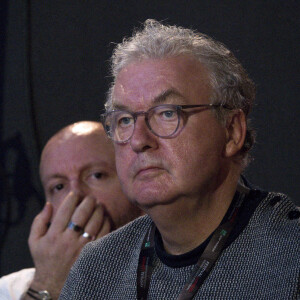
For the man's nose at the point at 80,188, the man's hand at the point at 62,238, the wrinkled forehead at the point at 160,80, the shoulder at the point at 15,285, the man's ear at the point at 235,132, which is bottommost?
the shoulder at the point at 15,285

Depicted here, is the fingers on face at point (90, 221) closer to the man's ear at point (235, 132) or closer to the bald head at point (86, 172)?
the bald head at point (86, 172)

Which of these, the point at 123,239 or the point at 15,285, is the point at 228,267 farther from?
the point at 15,285

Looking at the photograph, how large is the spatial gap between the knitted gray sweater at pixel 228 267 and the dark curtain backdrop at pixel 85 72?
2.39ft

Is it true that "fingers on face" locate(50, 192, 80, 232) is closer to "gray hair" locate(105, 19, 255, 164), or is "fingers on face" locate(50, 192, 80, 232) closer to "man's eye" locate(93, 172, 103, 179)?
"man's eye" locate(93, 172, 103, 179)

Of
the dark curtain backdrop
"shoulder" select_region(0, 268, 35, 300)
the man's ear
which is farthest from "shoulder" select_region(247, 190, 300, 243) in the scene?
"shoulder" select_region(0, 268, 35, 300)

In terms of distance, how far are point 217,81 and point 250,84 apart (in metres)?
0.16

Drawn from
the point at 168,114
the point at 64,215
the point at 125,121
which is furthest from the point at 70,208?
the point at 168,114

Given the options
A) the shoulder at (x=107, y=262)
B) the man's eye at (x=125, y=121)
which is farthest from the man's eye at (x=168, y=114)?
the shoulder at (x=107, y=262)

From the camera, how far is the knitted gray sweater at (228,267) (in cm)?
138

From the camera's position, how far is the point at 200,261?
1.46 meters

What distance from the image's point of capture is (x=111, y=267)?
1668 millimetres

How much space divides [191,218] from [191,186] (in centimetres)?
10

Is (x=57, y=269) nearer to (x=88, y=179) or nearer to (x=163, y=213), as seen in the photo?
(x=88, y=179)

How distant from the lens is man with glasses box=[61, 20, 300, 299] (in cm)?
144
